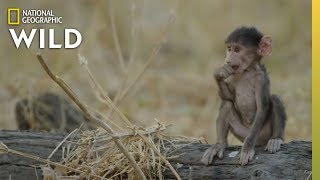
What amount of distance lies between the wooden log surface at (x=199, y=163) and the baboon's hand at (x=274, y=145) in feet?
0.10

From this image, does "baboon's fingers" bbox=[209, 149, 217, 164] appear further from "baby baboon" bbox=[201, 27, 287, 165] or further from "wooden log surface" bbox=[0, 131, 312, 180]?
"baby baboon" bbox=[201, 27, 287, 165]

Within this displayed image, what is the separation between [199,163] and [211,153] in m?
0.10

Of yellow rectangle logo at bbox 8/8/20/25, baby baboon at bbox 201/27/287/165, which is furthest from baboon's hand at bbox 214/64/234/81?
yellow rectangle logo at bbox 8/8/20/25

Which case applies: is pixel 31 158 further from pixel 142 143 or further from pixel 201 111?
pixel 201 111

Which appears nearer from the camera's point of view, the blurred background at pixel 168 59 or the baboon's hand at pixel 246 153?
the baboon's hand at pixel 246 153

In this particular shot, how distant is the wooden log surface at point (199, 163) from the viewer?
570 centimetres

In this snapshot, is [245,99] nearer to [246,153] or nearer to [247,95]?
[247,95]

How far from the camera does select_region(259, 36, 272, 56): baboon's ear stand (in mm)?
6406

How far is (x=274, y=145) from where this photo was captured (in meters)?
5.93

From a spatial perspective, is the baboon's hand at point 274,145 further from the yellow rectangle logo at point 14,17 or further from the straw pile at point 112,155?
the yellow rectangle logo at point 14,17

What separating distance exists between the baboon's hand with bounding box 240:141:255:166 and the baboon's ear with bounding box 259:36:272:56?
763mm

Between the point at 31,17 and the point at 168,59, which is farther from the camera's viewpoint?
the point at 168,59

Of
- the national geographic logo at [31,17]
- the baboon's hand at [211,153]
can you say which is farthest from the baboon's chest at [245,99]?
the national geographic logo at [31,17]

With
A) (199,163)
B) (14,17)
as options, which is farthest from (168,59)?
(199,163)
